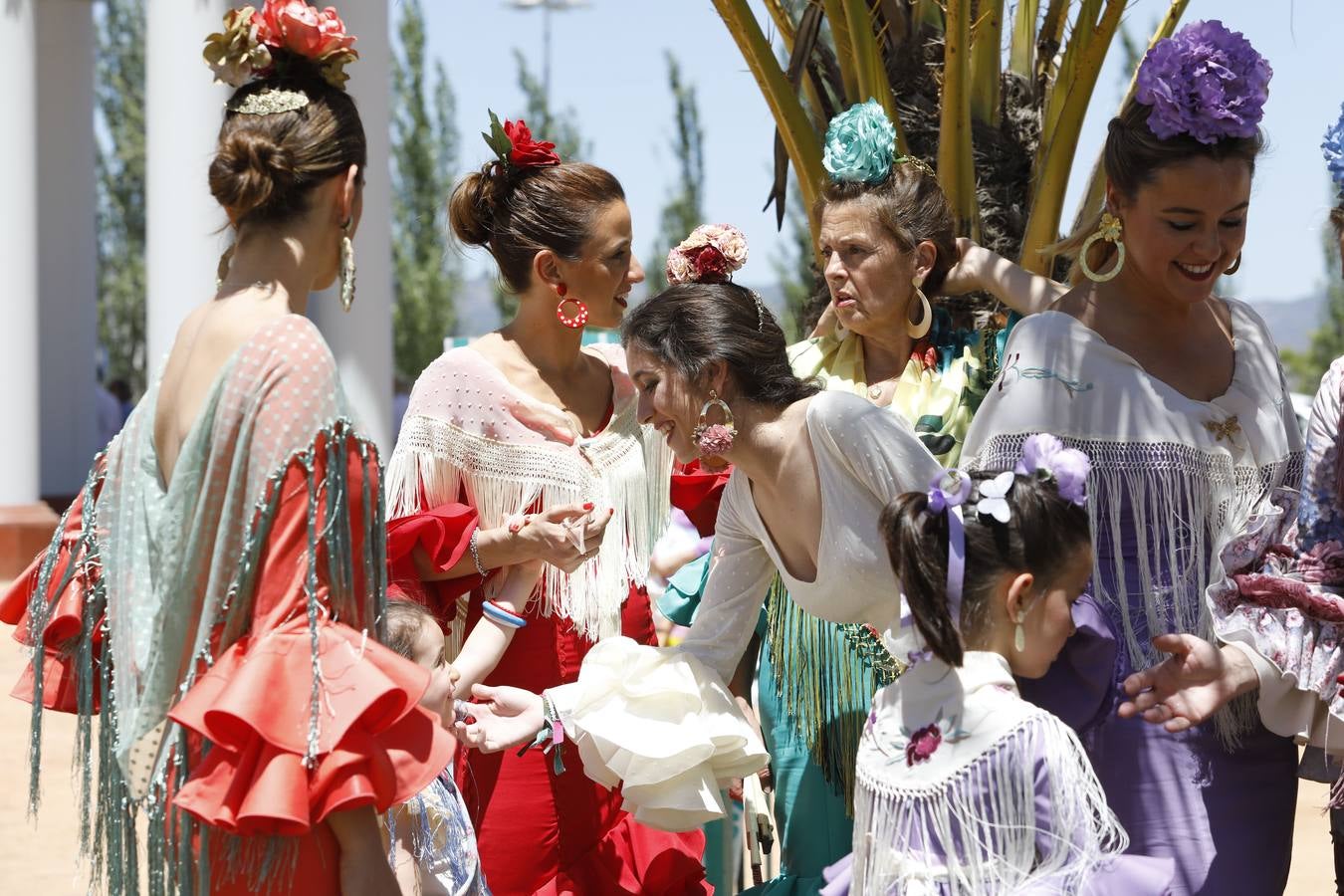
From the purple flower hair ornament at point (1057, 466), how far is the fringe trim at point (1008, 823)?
35 centimetres

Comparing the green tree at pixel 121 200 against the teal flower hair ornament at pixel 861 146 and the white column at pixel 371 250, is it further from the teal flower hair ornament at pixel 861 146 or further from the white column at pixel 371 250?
the teal flower hair ornament at pixel 861 146

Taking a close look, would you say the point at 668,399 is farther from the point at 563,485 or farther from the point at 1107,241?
the point at 1107,241

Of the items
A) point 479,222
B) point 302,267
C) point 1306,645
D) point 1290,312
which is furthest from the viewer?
point 1290,312

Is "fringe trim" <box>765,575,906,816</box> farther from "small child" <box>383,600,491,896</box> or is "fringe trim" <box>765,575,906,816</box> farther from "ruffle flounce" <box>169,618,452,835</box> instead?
"ruffle flounce" <box>169,618,452,835</box>

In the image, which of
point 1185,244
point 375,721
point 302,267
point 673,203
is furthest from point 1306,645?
point 673,203

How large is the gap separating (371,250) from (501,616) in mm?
7201

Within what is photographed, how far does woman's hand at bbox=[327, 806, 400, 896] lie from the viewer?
7.27 ft

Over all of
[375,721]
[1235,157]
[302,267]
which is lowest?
[375,721]

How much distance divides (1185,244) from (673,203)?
66.5 ft

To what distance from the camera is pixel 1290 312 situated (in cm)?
14688

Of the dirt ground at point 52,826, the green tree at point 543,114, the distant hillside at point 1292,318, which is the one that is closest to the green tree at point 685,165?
the green tree at point 543,114

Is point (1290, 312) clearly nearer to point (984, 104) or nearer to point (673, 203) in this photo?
point (673, 203)

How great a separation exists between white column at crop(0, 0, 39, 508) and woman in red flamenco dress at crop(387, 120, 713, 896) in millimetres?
8499

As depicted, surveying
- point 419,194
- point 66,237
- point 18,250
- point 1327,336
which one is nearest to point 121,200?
point 419,194
